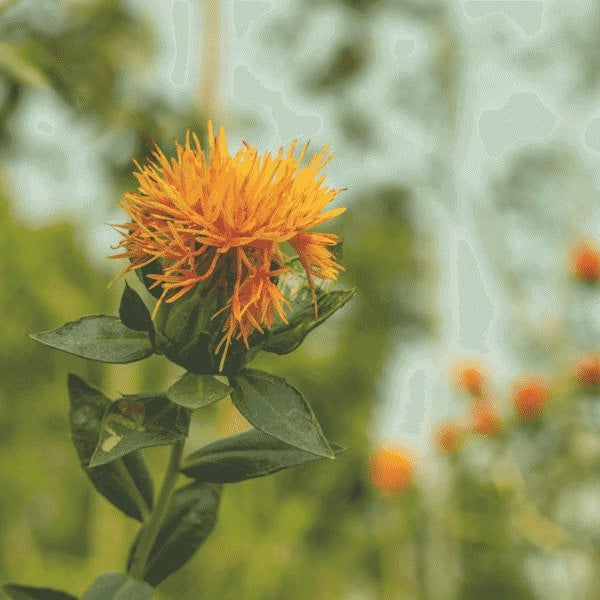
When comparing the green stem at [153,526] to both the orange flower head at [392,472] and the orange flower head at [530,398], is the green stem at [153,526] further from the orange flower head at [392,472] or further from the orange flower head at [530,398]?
the orange flower head at [392,472]

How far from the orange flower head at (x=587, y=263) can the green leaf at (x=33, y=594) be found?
127 centimetres

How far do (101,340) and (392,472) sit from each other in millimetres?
1285

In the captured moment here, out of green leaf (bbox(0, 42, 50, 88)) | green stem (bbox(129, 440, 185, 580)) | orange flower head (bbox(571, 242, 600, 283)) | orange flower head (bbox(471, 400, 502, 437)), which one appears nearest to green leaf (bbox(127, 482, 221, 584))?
green stem (bbox(129, 440, 185, 580))

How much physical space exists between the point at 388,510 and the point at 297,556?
275mm

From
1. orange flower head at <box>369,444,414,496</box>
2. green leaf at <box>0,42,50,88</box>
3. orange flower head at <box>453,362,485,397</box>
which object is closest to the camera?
green leaf at <box>0,42,50,88</box>

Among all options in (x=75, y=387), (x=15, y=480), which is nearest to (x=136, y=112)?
(x=75, y=387)

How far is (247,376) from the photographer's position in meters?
0.39

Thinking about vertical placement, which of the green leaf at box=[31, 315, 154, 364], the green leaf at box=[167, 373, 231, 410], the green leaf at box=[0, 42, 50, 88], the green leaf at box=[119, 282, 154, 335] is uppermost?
the green leaf at box=[0, 42, 50, 88]

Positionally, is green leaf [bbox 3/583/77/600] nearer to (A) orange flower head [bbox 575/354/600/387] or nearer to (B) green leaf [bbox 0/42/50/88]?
(B) green leaf [bbox 0/42/50/88]

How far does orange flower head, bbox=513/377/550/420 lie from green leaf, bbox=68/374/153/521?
104 cm

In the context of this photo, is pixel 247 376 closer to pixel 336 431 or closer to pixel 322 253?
pixel 322 253

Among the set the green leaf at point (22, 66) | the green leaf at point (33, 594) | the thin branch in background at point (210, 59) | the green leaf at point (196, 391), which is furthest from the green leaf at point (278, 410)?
the thin branch in background at point (210, 59)

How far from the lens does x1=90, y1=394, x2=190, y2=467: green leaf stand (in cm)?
Result: 34

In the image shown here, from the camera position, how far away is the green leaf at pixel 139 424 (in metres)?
0.34
